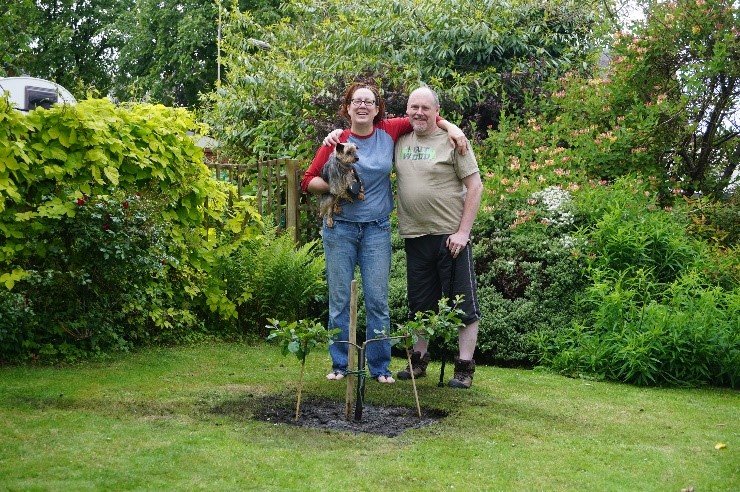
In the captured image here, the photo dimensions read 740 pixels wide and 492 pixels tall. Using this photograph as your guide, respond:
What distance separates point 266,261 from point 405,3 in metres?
5.36

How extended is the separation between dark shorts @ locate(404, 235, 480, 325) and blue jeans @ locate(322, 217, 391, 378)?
26 cm

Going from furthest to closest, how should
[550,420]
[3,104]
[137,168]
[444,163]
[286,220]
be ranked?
[286,220] → [137,168] → [3,104] → [444,163] → [550,420]

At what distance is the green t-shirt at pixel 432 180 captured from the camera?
642 cm

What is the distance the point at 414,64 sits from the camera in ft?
40.4

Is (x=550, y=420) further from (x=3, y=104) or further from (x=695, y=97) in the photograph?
(x=695, y=97)

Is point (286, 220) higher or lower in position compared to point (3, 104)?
lower

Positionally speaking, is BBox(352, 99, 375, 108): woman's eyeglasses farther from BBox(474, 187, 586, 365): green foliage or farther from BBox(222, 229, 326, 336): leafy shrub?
BBox(222, 229, 326, 336): leafy shrub

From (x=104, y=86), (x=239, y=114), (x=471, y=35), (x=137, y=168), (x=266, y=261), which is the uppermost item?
(x=104, y=86)

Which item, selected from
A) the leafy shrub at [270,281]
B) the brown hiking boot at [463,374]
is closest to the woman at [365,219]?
the brown hiking boot at [463,374]

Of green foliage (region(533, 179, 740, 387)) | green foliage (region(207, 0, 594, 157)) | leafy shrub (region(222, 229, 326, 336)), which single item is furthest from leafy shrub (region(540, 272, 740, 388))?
green foliage (region(207, 0, 594, 157))

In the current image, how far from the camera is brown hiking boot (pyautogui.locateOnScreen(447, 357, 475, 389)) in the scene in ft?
22.1

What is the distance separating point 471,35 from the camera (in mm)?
12320

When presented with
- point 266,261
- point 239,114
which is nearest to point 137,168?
point 266,261

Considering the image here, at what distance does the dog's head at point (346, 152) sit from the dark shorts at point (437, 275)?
33.0 inches
